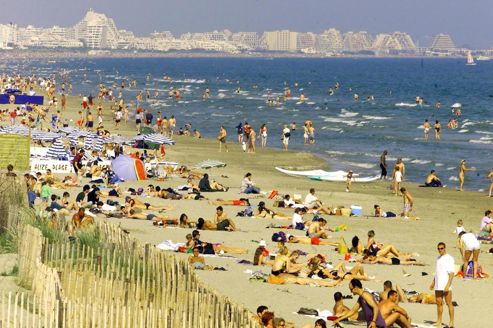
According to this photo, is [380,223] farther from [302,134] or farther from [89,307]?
[302,134]

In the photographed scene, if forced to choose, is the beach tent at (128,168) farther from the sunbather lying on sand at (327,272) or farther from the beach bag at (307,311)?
the beach bag at (307,311)

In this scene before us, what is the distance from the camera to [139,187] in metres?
30.0

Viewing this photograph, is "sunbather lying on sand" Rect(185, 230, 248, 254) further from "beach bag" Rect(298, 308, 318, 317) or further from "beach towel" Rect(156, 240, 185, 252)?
"beach bag" Rect(298, 308, 318, 317)

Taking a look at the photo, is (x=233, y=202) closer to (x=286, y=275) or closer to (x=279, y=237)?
(x=279, y=237)

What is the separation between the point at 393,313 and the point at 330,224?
10.9 m

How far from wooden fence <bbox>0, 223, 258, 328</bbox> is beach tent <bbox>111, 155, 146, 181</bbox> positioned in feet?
47.8

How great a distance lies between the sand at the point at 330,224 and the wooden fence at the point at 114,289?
8.39ft

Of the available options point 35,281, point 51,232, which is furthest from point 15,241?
point 35,281

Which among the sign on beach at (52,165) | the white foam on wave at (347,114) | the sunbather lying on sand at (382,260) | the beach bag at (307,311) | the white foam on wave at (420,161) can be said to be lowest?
the white foam on wave at (420,161)

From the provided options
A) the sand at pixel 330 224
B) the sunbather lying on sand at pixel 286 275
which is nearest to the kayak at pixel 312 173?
the sand at pixel 330 224

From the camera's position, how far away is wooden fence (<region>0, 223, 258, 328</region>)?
1159 cm

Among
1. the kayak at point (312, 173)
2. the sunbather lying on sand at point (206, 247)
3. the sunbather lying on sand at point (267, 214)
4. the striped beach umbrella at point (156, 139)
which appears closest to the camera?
the sunbather lying on sand at point (206, 247)

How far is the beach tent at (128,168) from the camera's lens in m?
30.8

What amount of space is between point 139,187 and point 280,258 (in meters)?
12.3
